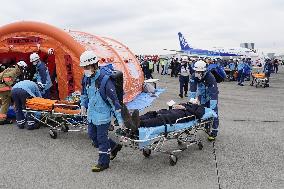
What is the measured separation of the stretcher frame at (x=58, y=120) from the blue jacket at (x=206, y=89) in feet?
8.38

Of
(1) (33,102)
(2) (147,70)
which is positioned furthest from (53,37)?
(2) (147,70)

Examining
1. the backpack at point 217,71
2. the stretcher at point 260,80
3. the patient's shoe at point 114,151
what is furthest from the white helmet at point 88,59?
the stretcher at point 260,80

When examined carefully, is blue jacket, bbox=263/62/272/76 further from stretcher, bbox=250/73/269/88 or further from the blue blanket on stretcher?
the blue blanket on stretcher

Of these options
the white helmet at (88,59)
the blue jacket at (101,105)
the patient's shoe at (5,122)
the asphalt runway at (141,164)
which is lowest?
the asphalt runway at (141,164)

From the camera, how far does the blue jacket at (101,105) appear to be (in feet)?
18.9

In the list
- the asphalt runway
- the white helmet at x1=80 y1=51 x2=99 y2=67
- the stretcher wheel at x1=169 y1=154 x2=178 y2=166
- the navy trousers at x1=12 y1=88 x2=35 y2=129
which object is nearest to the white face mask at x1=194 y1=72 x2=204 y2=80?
the asphalt runway

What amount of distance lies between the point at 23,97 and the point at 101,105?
12.3 feet

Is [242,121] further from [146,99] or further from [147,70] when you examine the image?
[147,70]

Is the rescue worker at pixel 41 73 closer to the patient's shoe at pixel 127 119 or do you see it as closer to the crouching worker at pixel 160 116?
the crouching worker at pixel 160 116

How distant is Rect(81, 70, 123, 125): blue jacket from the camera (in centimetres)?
575

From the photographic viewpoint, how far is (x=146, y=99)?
1375cm

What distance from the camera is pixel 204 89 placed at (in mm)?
8000

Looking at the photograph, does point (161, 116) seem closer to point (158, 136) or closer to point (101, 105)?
point (158, 136)

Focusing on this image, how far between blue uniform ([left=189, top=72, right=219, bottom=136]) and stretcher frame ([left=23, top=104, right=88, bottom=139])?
2576mm
